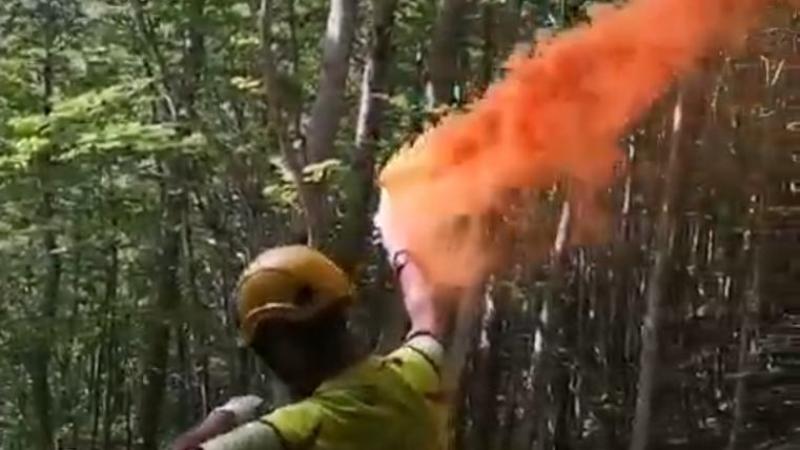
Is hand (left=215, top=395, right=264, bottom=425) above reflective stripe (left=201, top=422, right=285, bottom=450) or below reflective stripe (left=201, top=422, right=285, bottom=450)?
below

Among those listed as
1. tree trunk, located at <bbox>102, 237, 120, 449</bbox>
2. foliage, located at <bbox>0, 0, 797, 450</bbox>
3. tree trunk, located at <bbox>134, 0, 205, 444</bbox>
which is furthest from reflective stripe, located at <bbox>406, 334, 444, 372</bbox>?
tree trunk, located at <bbox>102, 237, 120, 449</bbox>

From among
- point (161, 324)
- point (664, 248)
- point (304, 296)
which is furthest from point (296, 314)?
point (161, 324)

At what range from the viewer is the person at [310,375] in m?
1.62

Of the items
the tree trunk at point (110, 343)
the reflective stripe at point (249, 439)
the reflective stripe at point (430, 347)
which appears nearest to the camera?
the reflective stripe at point (249, 439)

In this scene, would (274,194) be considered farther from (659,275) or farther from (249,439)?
(249,439)

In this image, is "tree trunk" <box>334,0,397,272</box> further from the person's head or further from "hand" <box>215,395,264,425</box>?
the person's head

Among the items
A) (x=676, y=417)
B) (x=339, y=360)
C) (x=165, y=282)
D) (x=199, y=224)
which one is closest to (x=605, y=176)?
(x=676, y=417)

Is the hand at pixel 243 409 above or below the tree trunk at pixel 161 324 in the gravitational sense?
above

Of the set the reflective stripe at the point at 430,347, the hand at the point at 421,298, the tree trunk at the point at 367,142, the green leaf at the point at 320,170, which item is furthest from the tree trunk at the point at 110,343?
the reflective stripe at the point at 430,347

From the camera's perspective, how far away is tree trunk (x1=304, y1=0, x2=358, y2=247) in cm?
372

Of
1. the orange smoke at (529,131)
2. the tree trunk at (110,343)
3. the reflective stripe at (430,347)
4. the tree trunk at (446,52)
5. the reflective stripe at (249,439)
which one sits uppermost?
the orange smoke at (529,131)

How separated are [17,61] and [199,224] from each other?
1.03 meters

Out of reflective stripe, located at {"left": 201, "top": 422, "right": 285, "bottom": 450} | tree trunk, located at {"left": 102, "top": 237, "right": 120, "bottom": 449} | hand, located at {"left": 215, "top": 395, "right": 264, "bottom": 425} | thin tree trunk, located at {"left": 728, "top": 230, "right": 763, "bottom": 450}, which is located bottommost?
tree trunk, located at {"left": 102, "top": 237, "right": 120, "bottom": 449}

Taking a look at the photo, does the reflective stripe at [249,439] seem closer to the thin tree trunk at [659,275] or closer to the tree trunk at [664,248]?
the tree trunk at [664,248]
